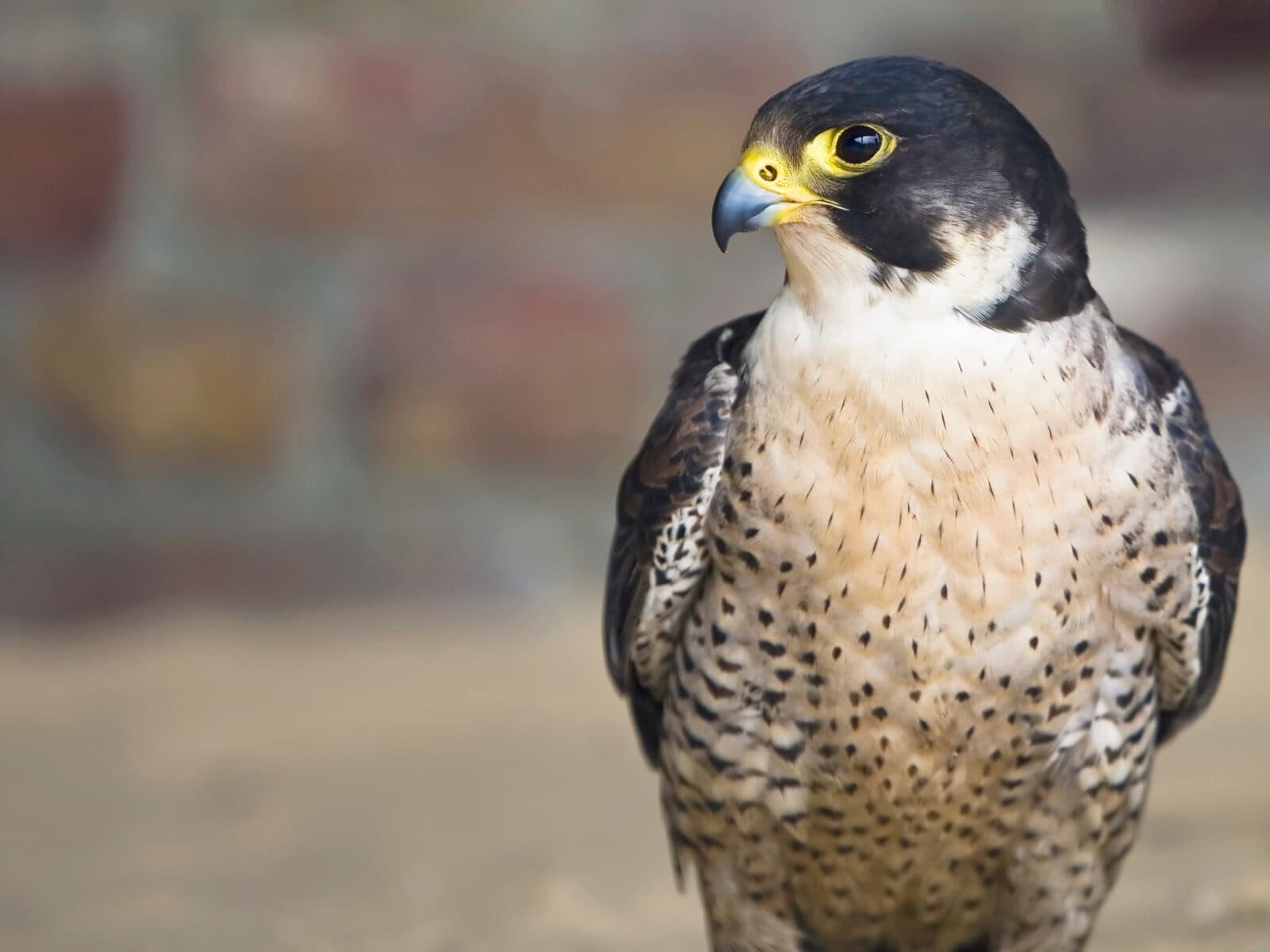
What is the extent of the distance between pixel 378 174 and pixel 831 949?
235cm

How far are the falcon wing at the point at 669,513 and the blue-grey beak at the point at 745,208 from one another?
285 mm

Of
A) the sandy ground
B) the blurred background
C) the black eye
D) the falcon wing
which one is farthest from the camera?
the blurred background

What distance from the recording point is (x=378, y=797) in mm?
3678

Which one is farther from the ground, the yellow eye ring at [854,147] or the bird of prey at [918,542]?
the yellow eye ring at [854,147]

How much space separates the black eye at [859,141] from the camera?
207 centimetres

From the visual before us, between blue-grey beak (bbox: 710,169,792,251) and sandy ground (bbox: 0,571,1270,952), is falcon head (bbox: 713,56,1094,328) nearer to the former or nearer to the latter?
blue-grey beak (bbox: 710,169,792,251)

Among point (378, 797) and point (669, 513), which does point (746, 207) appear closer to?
point (669, 513)

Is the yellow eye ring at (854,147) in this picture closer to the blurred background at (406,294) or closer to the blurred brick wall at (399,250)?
the blurred background at (406,294)

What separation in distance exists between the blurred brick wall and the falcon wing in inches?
71.9

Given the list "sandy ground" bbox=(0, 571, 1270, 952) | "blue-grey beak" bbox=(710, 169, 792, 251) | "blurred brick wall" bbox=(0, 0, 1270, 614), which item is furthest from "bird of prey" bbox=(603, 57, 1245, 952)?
"blurred brick wall" bbox=(0, 0, 1270, 614)

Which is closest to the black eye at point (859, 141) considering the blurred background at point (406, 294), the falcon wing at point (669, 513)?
the falcon wing at point (669, 513)

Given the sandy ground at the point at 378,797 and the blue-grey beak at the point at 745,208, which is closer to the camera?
the blue-grey beak at the point at 745,208

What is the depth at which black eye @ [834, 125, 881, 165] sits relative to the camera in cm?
207

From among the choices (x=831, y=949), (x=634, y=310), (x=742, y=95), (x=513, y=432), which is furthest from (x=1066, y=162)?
(x=831, y=949)
